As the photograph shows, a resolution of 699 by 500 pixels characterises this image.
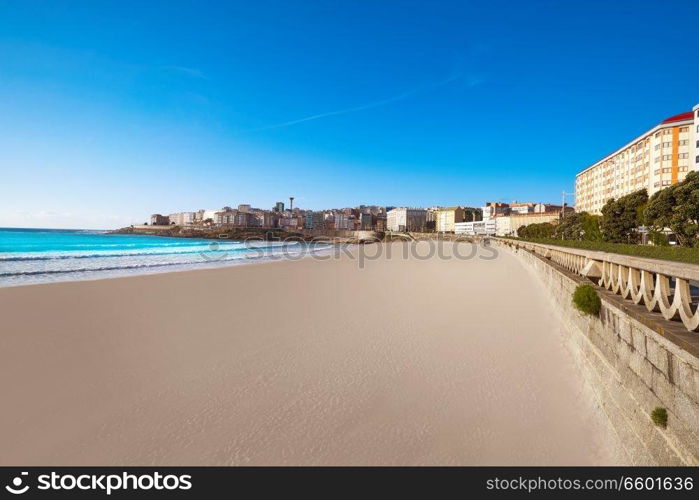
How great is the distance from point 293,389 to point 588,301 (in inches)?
200

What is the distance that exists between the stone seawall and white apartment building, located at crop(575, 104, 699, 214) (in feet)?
192

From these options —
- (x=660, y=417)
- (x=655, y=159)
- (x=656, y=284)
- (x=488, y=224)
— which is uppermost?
(x=655, y=159)

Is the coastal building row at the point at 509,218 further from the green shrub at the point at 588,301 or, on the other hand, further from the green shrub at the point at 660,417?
the green shrub at the point at 660,417

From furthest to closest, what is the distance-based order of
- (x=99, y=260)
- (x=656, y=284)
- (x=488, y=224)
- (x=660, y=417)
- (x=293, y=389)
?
1. (x=488, y=224)
2. (x=99, y=260)
3. (x=293, y=389)
4. (x=656, y=284)
5. (x=660, y=417)

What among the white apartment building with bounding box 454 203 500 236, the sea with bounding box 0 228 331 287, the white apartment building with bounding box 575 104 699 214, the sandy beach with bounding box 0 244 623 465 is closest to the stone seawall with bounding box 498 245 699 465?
the sandy beach with bounding box 0 244 623 465

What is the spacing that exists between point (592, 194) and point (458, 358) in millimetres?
104414

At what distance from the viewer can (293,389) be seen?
5.98 m

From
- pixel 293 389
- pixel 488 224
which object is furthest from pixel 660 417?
pixel 488 224

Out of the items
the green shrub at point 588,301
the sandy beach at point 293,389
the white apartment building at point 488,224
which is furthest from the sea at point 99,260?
the white apartment building at point 488,224

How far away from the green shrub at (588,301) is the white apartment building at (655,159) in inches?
2270

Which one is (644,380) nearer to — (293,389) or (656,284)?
(656,284)

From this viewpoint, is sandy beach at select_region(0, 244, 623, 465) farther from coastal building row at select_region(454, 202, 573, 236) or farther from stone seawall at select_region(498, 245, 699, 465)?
coastal building row at select_region(454, 202, 573, 236)

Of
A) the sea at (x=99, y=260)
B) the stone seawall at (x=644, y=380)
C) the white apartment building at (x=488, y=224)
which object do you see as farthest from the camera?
the white apartment building at (x=488, y=224)

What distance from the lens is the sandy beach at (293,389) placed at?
447 centimetres
